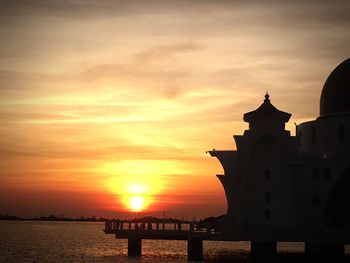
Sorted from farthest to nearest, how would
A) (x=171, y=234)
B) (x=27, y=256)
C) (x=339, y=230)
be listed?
1. (x=27, y=256)
2. (x=171, y=234)
3. (x=339, y=230)

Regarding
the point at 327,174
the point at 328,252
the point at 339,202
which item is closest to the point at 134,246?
the point at 328,252

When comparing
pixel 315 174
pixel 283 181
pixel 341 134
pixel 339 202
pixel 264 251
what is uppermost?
pixel 341 134

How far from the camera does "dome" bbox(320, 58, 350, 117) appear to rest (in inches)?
2408

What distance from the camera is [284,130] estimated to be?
5959 centimetres

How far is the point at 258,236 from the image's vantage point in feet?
181

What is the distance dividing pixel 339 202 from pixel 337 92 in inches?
395

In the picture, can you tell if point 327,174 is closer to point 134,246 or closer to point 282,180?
point 282,180

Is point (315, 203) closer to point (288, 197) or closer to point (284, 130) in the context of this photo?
point (288, 197)

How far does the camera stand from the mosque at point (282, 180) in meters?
59.1

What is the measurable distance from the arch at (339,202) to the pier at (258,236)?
2326 mm

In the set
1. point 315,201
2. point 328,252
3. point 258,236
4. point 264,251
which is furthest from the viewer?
point 315,201

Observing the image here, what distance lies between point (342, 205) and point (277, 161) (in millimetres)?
6860

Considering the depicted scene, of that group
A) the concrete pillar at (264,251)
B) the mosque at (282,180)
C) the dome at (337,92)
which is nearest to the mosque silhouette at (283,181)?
the mosque at (282,180)

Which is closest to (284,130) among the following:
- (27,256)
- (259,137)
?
(259,137)
